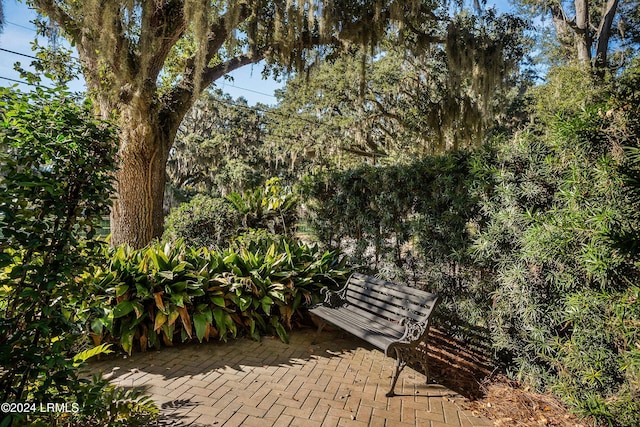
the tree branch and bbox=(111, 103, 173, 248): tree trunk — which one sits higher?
the tree branch

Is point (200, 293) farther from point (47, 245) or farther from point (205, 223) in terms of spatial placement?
point (205, 223)

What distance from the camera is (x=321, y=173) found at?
586 cm

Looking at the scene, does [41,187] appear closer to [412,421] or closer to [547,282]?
[412,421]

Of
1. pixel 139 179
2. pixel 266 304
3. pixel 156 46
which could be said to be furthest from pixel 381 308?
pixel 156 46

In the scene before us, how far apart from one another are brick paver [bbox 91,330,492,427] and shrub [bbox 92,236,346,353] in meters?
0.22

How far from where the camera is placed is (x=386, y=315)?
351 centimetres

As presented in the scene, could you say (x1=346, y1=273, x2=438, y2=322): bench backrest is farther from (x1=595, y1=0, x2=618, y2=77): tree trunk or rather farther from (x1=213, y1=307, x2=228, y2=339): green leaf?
(x1=595, y1=0, x2=618, y2=77): tree trunk

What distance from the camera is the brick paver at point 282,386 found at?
2439 mm

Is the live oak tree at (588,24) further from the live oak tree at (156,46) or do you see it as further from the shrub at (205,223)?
the shrub at (205,223)

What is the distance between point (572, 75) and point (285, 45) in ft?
24.7

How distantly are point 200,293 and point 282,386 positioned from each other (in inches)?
51.9

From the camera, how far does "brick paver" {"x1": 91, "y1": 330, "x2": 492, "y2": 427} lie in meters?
2.44

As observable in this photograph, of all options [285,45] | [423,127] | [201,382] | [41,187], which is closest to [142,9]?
Answer: [285,45]

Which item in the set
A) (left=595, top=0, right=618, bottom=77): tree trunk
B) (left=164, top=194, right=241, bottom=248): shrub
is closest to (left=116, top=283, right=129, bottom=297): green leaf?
(left=164, top=194, right=241, bottom=248): shrub
